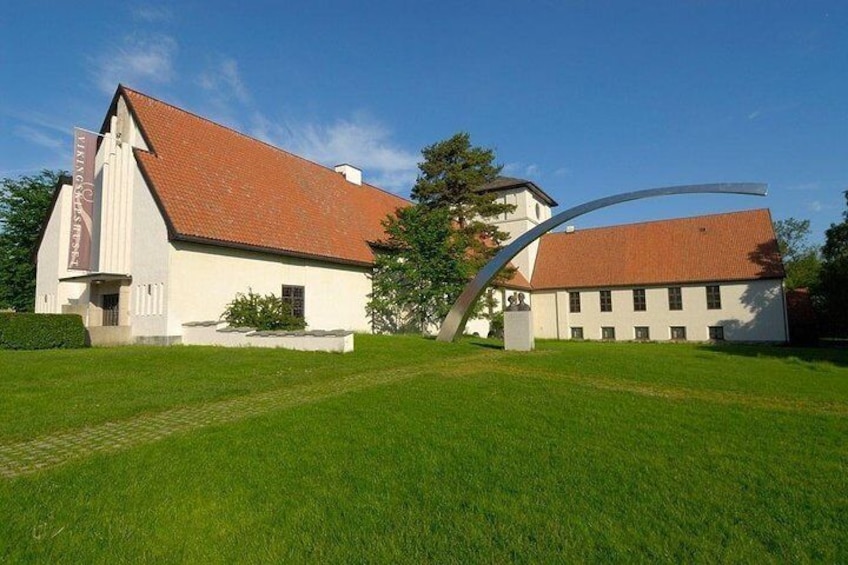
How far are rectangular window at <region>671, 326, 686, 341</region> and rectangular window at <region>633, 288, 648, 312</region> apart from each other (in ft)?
6.78

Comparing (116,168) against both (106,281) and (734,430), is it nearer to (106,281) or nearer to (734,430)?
(106,281)

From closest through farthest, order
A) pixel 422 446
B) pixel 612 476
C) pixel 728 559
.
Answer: pixel 728 559 < pixel 612 476 < pixel 422 446

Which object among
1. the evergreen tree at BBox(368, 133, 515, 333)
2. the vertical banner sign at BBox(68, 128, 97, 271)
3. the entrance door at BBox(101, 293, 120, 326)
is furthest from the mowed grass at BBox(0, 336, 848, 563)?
the evergreen tree at BBox(368, 133, 515, 333)

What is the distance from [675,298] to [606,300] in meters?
4.11

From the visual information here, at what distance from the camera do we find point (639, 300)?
32.8 meters

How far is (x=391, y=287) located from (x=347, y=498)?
19329mm

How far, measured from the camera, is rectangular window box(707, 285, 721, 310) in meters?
30.4

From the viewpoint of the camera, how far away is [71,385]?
31.7 feet

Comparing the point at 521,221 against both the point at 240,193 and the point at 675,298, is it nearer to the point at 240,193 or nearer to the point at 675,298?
the point at 675,298

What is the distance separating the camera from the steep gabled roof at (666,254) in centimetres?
3050

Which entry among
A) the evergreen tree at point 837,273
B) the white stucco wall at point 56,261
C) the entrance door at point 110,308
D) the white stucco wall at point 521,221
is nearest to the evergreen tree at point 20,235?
the white stucco wall at point 56,261

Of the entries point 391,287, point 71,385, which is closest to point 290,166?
point 391,287

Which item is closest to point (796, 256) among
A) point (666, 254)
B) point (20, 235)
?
point (666, 254)

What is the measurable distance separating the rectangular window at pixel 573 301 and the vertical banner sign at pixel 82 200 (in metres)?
27.9
